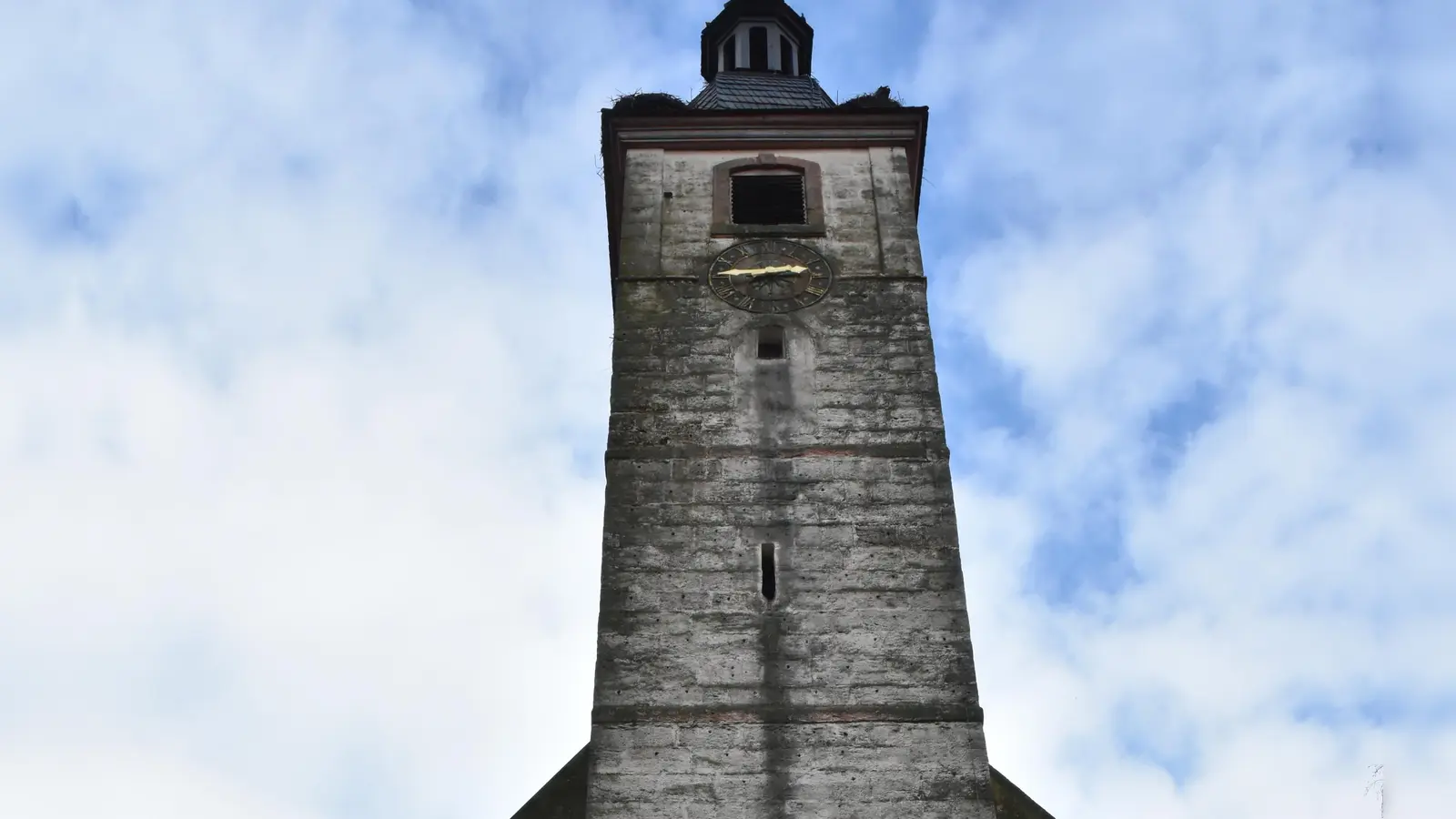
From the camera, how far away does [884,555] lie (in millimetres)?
14180

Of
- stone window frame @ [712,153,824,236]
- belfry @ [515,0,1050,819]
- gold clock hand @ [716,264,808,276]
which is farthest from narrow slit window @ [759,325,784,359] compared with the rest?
stone window frame @ [712,153,824,236]

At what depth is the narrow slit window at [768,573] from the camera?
547 inches

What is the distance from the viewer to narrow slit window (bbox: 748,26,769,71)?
80.2ft

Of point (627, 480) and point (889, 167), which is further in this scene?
point (889, 167)

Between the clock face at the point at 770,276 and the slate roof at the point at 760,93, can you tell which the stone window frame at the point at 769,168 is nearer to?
the clock face at the point at 770,276

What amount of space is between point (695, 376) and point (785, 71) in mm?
9785

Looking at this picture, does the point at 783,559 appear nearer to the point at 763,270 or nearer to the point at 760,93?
the point at 763,270

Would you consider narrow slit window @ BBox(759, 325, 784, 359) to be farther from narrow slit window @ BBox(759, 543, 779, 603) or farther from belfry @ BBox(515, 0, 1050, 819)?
narrow slit window @ BBox(759, 543, 779, 603)

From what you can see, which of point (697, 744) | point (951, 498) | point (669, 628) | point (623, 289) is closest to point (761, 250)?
point (623, 289)

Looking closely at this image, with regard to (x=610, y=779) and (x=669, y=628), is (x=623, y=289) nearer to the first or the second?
(x=669, y=628)

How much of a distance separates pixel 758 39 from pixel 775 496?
12244 millimetres

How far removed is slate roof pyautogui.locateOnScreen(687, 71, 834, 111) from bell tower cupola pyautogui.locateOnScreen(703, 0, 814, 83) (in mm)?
959

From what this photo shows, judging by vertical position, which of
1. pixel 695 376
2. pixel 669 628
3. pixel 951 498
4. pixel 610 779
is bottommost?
pixel 610 779

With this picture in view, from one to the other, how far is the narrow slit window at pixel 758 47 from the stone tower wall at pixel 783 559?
7392 mm
